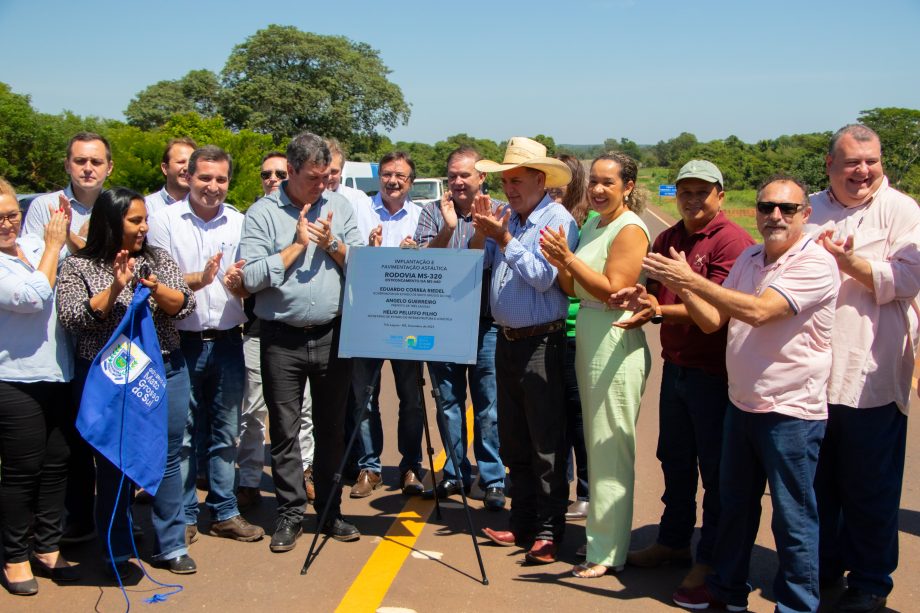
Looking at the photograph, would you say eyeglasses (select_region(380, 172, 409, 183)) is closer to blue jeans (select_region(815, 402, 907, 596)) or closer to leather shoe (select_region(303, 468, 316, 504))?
leather shoe (select_region(303, 468, 316, 504))

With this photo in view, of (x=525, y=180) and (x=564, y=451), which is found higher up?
(x=525, y=180)

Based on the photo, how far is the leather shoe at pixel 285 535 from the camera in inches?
193

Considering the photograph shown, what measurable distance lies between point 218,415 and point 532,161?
7.96ft

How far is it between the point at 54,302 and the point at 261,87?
60074mm

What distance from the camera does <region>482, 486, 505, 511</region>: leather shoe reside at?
5.63 metres

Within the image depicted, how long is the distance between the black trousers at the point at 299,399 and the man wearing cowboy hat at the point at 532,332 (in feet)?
3.25

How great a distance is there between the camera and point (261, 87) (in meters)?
61.1

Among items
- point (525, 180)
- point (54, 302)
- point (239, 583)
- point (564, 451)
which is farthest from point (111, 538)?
point (525, 180)

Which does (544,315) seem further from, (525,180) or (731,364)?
(731,364)

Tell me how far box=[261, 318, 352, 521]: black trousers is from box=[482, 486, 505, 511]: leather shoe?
1067 mm

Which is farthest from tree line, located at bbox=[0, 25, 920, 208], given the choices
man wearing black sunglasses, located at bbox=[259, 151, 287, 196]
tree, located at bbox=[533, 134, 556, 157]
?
man wearing black sunglasses, located at bbox=[259, 151, 287, 196]

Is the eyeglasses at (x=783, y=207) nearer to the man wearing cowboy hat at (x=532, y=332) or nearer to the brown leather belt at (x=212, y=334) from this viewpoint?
the man wearing cowboy hat at (x=532, y=332)

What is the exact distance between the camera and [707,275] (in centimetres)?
A: 435

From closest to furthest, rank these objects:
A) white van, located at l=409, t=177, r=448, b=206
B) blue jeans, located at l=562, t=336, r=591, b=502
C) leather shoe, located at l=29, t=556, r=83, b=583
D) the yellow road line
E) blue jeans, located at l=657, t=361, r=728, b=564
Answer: the yellow road line
blue jeans, located at l=657, t=361, r=728, b=564
leather shoe, located at l=29, t=556, r=83, b=583
blue jeans, located at l=562, t=336, r=591, b=502
white van, located at l=409, t=177, r=448, b=206
